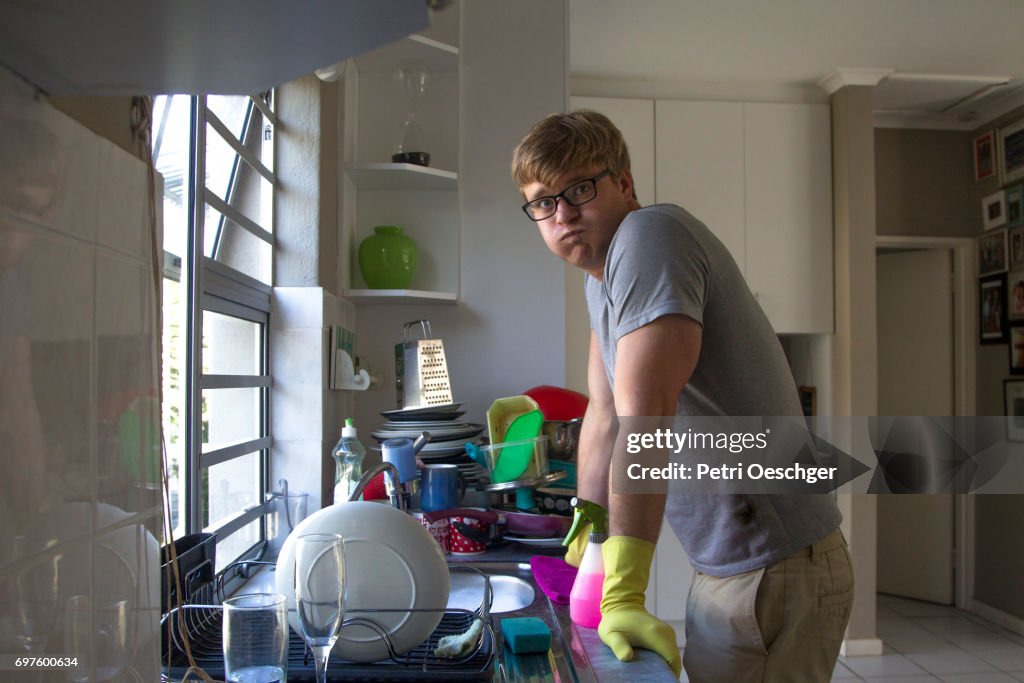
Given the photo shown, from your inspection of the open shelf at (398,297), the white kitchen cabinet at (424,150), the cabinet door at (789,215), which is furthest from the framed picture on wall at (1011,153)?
the open shelf at (398,297)

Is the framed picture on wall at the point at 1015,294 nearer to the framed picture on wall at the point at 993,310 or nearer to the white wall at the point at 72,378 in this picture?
the framed picture on wall at the point at 993,310

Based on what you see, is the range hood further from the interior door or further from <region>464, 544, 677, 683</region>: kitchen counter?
the interior door

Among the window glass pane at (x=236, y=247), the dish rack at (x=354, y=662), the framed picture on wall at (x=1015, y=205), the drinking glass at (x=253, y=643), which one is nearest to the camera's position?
the drinking glass at (x=253, y=643)

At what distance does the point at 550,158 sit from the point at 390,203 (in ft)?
4.87

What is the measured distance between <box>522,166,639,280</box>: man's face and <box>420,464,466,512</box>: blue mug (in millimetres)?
822

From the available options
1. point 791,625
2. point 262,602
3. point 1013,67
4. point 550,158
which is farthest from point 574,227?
point 1013,67

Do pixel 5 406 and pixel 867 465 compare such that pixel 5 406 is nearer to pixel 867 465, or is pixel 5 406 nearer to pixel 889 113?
pixel 867 465

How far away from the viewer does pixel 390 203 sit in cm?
286

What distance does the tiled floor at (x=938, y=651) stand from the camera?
3.60 m

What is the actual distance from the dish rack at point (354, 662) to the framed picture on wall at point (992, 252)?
4.30m

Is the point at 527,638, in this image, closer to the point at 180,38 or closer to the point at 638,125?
the point at 180,38

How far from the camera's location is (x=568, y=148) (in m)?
1.46

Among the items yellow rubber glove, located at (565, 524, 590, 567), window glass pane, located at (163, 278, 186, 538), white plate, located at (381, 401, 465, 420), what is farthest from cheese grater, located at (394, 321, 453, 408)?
window glass pane, located at (163, 278, 186, 538)

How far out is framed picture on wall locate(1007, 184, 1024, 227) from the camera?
13.9 ft
